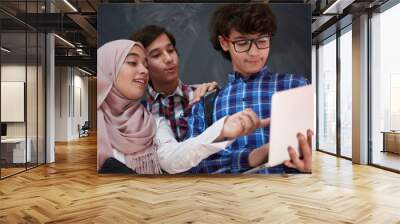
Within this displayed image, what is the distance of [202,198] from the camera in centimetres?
532

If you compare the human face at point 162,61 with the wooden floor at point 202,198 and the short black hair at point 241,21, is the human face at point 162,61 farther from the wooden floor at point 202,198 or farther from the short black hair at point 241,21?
the wooden floor at point 202,198

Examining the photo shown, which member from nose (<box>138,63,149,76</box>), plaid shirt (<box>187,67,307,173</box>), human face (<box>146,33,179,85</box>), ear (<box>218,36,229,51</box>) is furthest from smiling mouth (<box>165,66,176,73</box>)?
ear (<box>218,36,229,51</box>)

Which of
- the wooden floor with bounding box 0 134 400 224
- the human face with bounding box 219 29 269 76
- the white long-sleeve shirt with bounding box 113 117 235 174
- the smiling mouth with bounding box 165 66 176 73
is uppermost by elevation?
the human face with bounding box 219 29 269 76

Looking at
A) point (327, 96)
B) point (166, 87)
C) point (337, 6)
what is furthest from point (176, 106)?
point (327, 96)

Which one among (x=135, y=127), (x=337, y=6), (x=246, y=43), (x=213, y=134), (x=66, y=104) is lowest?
(x=213, y=134)

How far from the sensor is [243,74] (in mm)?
6988

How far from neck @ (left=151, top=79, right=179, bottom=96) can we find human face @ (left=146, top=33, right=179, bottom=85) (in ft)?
0.08

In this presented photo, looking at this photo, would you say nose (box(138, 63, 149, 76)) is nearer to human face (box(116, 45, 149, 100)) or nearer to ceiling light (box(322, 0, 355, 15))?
human face (box(116, 45, 149, 100))

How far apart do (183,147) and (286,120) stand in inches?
71.3

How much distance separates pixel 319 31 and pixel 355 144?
3.13m

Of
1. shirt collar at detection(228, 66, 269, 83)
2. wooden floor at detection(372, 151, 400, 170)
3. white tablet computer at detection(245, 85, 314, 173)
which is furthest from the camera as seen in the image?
wooden floor at detection(372, 151, 400, 170)

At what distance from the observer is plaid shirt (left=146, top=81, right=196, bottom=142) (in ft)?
23.0

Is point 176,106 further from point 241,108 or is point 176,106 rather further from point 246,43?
→ point 246,43

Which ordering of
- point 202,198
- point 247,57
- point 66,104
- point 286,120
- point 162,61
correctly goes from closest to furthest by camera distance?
1. point 202,198
2. point 286,120
3. point 247,57
4. point 162,61
5. point 66,104
